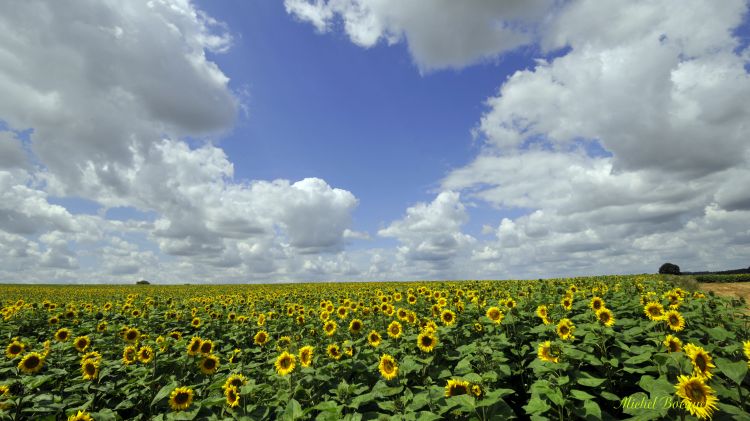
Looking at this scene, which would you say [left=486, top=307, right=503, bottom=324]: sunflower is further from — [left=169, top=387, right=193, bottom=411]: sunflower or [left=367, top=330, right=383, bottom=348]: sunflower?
[left=169, top=387, right=193, bottom=411]: sunflower

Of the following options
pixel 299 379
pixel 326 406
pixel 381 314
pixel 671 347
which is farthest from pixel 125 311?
pixel 671 347

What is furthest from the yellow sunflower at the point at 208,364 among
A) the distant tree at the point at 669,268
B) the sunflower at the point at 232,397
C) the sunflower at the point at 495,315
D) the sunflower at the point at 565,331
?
the distant tree at the point at 669,268

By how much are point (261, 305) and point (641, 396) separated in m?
15.6

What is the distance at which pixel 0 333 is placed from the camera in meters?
12.4

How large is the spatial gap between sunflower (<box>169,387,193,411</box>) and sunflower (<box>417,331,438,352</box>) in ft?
13.4

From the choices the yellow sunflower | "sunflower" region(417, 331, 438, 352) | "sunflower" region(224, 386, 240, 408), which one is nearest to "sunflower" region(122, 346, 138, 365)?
the yellow sunflower

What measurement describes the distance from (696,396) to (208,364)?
7668 mm

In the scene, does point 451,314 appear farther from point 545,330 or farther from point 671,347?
point 671,347

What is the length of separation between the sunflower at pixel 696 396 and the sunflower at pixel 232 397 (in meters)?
5.67

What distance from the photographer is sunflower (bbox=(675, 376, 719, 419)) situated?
4258mm

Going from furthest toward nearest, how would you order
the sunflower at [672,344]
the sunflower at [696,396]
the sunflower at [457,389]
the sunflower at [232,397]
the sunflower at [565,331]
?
1. the sunflower at [565,331]
2. the sunflower at [672,344]
3. the sunflower at [232,397]
4. the sunflower at [457,389]
5. the sunflower at [696,396]

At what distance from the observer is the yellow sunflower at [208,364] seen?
24.8 ft

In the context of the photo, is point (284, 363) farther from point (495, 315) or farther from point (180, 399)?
point (495, 315)

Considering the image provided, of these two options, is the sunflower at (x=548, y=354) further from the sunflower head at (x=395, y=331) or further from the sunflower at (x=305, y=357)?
the sunflower at (x=305, y=357)
